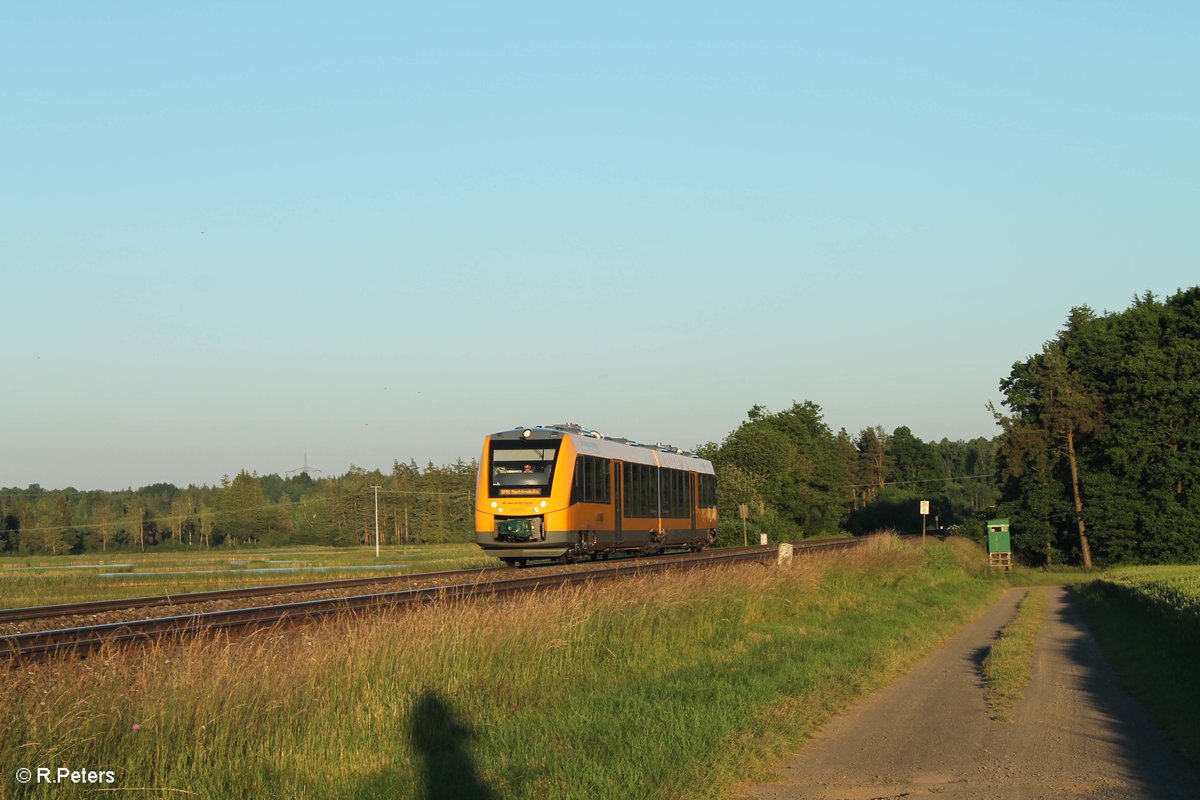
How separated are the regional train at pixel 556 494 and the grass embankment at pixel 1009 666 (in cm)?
1250

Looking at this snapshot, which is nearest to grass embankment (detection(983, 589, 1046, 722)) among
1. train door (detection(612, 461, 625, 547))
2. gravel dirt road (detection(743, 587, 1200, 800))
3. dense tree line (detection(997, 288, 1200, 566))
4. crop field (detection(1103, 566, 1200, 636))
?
gravel dirt road (detection(743, 587, 1200, 800))

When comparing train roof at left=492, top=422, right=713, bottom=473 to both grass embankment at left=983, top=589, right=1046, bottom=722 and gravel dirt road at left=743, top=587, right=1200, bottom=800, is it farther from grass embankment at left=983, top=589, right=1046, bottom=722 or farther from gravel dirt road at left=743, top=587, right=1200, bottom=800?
gravel dirt road at left=743, top=587, right=1200, bottom=800

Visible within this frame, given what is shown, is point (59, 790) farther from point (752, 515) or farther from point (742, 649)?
point (752, 515)

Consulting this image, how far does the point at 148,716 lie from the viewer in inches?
339

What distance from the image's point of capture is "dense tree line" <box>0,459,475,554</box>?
168 meters

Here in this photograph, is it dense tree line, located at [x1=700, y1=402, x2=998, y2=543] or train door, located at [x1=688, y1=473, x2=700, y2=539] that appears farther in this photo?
dense tree line, located at [x1=700, y1=402, x2=998, y2=543]

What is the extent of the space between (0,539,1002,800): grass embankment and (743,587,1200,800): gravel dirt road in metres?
0.45

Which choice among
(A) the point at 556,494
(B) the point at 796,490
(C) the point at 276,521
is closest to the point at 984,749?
(A) the point at 556,494

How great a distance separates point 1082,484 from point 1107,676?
1790 inches

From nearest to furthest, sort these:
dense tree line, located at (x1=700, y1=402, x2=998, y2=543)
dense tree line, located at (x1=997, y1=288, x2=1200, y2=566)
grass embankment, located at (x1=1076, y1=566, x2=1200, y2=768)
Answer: grass embankment, located at (x1=1076, y1=566, x2=1200, y2=768)
dense tree line, located at (x1=997, y1=288, x2=1200, y2=566)
dense tree line, located at (x1=700, y1=402, x2=998, y2=543)

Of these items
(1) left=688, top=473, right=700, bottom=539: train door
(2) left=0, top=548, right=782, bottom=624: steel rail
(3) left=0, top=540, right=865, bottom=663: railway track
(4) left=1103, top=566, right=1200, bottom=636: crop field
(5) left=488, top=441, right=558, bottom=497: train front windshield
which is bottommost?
(4) left=1103, top=566, right=1200, bottom=636: crop field

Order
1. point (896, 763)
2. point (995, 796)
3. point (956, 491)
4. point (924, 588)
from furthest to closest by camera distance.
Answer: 1. point (956, 491)
2. point (924, 588)
3. point (896, 763)
4. point (995, 796)

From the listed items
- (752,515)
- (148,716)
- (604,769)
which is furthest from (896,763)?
(752,515)

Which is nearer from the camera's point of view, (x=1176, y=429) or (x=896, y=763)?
(x=896, y=763)
